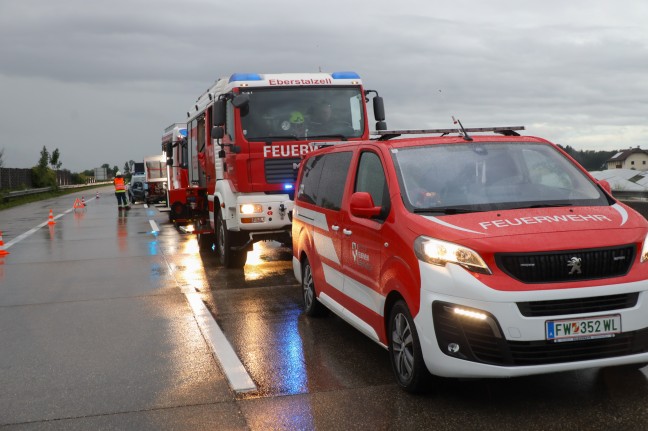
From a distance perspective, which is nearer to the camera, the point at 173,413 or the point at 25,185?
the point at 173,413

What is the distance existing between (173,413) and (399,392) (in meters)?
1.52

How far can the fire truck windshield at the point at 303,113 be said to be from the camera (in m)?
12.4

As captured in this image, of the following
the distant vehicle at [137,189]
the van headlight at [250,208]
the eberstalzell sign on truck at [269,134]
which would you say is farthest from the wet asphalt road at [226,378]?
the distant vehicle at [137,189]

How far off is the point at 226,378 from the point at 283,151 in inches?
266

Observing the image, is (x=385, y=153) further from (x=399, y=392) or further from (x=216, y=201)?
(x=216, y=201)

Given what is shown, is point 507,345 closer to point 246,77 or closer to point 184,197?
point 246,77

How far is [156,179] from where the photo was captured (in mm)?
40906

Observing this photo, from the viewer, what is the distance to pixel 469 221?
533 cm

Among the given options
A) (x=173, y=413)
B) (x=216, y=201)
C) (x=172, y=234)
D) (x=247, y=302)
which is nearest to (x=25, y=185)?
(x=172, y=234)

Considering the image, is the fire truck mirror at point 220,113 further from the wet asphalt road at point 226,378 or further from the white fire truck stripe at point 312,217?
the white fire truck stripe at point 312,217

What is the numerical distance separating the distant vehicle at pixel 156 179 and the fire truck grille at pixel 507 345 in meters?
35.3

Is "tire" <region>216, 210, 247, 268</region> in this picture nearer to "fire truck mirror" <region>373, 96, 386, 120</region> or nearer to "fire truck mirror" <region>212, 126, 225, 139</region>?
"fire truck mirror" <region>212, 126, 225, 139</region>

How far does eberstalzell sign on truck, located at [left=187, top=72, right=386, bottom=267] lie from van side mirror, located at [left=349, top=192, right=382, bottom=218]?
6039mm

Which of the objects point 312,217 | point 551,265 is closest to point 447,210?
point 551,265
